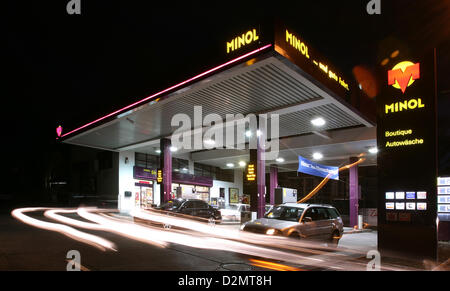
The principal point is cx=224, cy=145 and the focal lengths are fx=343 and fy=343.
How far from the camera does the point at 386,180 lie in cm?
1024

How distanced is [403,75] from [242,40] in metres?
5.00

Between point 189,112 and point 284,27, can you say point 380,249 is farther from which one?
point 189,112

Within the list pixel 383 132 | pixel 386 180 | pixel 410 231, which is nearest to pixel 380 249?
pixel 410 231

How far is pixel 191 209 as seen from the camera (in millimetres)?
17797

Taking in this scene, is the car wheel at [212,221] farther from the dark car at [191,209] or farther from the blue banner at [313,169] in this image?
the blue banner at [313,169]

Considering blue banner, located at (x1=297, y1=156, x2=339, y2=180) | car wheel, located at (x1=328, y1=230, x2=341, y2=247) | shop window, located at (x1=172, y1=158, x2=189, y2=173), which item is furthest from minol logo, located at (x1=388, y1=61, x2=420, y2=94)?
shop window, located at (x1=172, y1=158, x2=189, y2=173)

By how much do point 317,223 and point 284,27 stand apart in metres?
6.73

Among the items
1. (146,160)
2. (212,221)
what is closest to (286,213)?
(212,221)

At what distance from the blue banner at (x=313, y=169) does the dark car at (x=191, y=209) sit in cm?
550

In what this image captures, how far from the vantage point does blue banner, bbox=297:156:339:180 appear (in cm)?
1739

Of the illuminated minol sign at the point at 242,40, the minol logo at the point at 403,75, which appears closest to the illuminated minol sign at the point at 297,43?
the illuminated minol sign at the point at 242,40

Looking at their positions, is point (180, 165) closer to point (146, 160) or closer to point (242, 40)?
point (146, 160)
